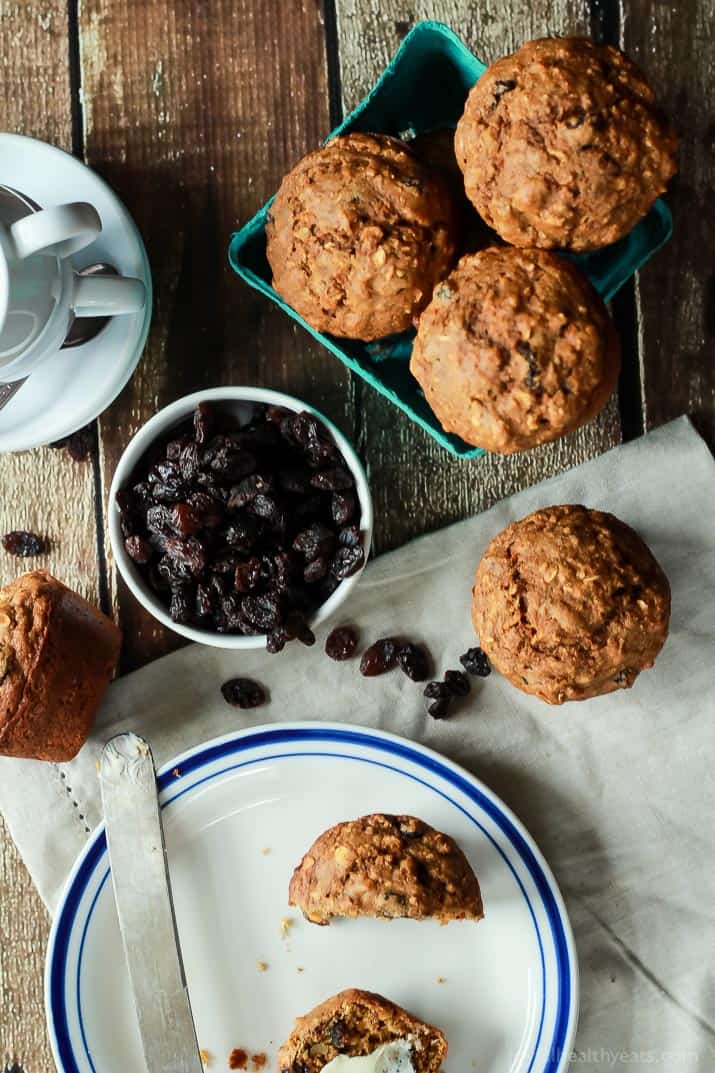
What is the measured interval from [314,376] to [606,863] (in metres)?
1.08

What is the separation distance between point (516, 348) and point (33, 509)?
1055 millimetres

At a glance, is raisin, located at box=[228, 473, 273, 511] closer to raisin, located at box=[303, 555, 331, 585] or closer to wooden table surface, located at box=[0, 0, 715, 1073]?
raisin, located at box=[303, 555, 331, 585]

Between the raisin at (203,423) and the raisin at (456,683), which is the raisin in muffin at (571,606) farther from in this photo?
the raisin at (203,423)

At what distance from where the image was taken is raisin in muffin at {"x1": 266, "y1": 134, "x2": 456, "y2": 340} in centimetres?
150

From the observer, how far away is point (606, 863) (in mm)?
1948

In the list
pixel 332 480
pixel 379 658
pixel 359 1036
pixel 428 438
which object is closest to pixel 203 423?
pixel 332 480

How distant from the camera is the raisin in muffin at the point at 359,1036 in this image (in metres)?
1.80

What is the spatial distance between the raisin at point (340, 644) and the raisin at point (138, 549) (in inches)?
15.3

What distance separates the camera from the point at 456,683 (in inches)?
76.5

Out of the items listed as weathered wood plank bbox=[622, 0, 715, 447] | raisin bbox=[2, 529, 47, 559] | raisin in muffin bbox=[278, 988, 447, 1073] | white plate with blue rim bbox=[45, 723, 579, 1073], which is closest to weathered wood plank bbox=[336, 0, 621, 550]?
weathered wood plank bbox=[622, 0, 715, 447]

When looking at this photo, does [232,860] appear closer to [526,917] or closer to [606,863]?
[526,917]

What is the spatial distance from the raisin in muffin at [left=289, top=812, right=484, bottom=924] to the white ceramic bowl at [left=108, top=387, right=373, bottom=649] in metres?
0.37

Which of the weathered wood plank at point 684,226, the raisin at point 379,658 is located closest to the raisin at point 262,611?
the raisin at point 379,658

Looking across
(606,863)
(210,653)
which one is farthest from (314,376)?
(606,863)
